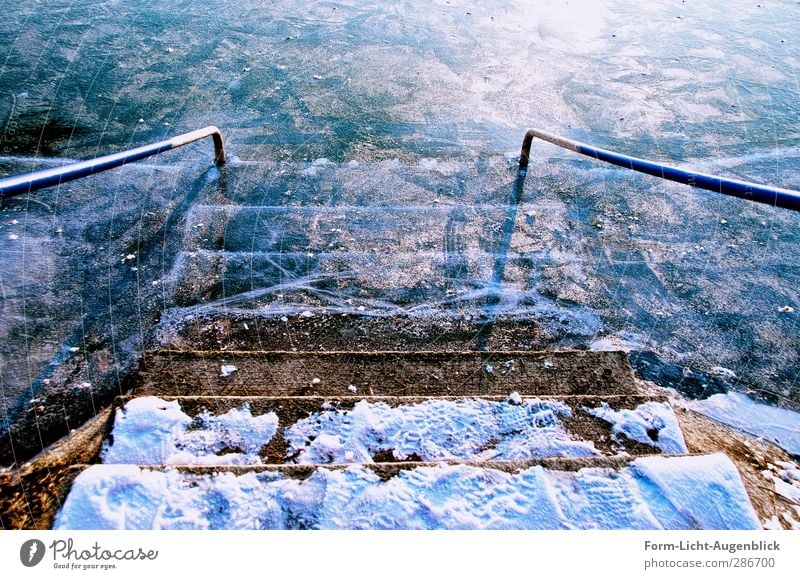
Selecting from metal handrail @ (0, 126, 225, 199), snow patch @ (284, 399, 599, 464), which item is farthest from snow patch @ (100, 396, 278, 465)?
metal handrail @ (0, 126, 225, 199)

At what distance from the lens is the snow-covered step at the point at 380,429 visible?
184 cm

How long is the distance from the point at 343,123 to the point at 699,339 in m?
3.32

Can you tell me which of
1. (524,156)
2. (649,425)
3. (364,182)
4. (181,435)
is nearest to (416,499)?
(181,435)

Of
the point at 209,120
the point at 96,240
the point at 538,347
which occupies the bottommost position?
the point at 538,347

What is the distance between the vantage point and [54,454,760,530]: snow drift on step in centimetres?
152

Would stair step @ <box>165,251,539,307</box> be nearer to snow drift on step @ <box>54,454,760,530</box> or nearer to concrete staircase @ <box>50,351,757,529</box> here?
concrete staircase @ <box>50,351,757,529</box>

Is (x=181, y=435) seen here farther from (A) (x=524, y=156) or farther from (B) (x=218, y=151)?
(A) (x=524, y=156)

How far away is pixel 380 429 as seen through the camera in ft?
6.28

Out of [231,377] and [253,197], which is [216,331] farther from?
[253,197]

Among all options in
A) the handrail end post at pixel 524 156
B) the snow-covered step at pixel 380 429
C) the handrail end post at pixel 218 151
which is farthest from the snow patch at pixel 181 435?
the handrail end post at pixel 524 156
